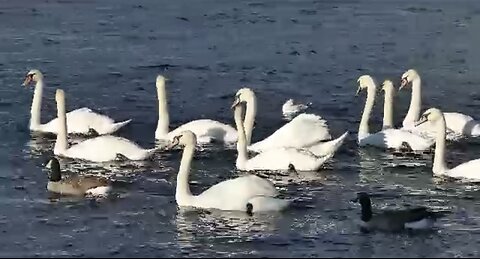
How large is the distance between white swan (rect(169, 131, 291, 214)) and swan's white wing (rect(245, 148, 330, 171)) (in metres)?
1.99

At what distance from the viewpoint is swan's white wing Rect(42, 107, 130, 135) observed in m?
20.2

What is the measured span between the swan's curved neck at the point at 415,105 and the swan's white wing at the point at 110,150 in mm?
5043

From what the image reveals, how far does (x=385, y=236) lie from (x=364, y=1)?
2066 cm

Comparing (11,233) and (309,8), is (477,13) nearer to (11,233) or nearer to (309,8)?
(309,8)

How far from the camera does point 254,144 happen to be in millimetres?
19297

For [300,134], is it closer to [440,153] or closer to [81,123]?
[440,153]

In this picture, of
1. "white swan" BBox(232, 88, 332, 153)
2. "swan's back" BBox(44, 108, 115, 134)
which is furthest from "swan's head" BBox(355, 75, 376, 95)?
"swan's back" BBox(44, 108, 115, 134)

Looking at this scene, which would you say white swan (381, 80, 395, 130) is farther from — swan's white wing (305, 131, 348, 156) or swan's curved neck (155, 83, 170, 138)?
swan's curved neck (155, 83, 170, 138)

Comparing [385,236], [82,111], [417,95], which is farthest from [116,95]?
[385,236]

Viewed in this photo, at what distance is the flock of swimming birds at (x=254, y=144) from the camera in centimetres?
1535

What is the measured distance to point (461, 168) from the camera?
17.3 meters

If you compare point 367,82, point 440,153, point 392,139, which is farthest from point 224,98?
point 440,153

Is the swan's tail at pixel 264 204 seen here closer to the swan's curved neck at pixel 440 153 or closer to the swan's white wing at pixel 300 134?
the swan's curved neck at pixel 440 153

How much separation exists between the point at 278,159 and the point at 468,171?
2.64 metres
